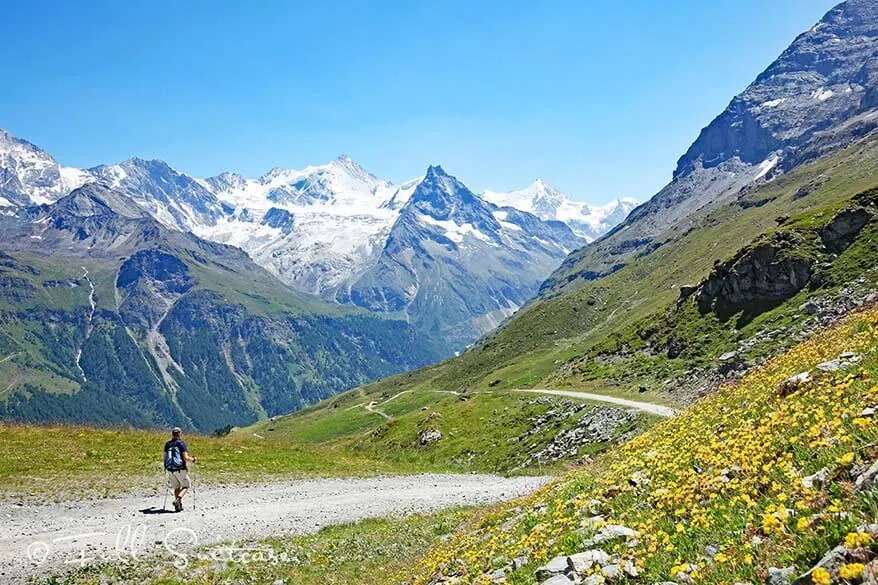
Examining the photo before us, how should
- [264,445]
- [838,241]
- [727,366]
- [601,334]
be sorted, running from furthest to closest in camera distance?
[601,334] → [838,241] → [727,366] → [264,445]

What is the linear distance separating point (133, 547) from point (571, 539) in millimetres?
15910

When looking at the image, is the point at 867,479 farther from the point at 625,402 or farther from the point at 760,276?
the point at 760,276

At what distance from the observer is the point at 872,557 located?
20.0 ft

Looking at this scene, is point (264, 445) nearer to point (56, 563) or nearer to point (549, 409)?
point (56, 563)

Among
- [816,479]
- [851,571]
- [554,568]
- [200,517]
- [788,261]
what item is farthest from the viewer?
[788,261]

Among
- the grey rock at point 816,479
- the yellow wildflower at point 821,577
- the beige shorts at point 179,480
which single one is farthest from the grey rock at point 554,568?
the beige shorts at point 179,480

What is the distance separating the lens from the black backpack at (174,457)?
26.1 m

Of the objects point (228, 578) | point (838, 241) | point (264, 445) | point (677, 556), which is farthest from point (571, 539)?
point (838, 241)

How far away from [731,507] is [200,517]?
855 inches

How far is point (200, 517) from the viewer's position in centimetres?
2431

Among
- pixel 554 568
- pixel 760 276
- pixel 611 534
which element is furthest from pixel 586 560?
pixel 760 276

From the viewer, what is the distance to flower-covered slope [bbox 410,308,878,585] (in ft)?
25.0

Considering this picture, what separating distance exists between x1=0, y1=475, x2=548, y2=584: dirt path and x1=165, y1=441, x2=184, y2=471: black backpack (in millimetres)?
1736

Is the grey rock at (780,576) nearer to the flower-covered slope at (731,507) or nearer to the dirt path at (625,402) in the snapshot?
the flower-covered slope at (731,507)
